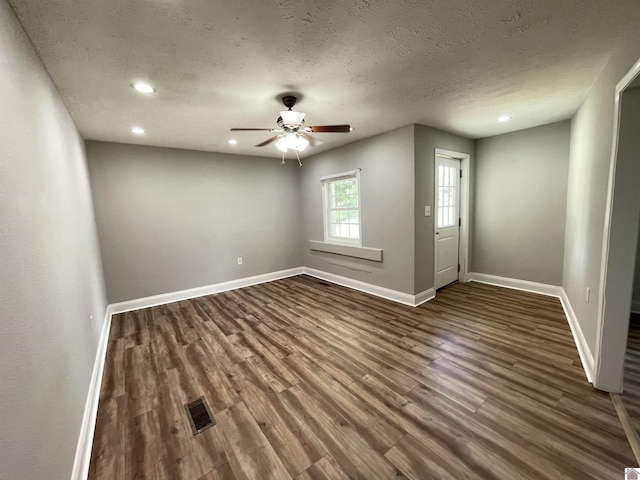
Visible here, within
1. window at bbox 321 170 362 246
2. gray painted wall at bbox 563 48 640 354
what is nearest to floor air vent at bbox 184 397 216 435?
gray painted wall at bbox 563 48 640 354

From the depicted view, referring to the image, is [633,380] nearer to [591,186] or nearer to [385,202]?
[591,186]

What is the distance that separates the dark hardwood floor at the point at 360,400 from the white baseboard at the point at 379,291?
0.35 m

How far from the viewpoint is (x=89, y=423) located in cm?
175

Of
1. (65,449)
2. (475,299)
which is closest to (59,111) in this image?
(65,449)

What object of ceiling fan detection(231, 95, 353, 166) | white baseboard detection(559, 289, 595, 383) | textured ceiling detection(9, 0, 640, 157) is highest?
textured ceiling detection(9, 0, 640, 157)

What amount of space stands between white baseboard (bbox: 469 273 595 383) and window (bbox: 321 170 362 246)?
7.33ft

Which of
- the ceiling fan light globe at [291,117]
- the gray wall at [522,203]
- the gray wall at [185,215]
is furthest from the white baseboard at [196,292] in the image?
the gray wall at [522,203]

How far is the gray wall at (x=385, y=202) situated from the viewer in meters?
3.57

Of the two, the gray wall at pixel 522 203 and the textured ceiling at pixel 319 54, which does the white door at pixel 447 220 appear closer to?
the gray wall at pixel 522 203

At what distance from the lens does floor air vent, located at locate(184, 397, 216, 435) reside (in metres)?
1.78

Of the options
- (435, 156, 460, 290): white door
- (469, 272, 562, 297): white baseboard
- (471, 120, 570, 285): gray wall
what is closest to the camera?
(471, 120, 570, 285): gray wall

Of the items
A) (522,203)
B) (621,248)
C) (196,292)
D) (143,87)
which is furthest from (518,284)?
(143,87)

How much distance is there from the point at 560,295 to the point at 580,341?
1.55m

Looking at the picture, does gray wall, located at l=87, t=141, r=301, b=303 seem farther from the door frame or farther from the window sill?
the door frame
